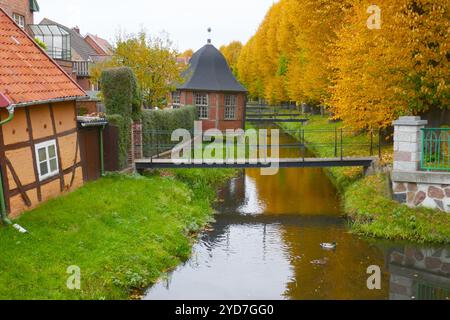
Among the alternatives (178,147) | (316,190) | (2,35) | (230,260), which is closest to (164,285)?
(230,260)

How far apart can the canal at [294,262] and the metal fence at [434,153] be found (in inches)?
96.9

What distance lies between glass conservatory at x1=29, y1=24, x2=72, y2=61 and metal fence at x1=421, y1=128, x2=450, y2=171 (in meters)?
22.5

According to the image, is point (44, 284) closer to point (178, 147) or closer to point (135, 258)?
point (135, 258)

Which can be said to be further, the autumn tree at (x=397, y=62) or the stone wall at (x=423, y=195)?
the autumn tree at (x=397, y=62)

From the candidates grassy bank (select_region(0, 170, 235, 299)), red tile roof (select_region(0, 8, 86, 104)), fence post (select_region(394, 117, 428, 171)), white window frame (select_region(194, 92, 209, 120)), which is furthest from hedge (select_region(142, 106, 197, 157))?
fence post (select_region(394, 117, 428, 171))

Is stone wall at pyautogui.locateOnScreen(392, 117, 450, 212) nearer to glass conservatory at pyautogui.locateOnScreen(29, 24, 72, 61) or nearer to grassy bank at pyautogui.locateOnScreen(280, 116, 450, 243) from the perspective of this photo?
grassy bank at pyautogui.locateOnScreen(280, 116, 450, 243)

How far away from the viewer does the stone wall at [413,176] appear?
13.7m

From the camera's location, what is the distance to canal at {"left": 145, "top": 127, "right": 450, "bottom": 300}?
10.1m

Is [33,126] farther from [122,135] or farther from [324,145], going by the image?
[324,145]

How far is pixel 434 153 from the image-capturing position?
1476 centimetres

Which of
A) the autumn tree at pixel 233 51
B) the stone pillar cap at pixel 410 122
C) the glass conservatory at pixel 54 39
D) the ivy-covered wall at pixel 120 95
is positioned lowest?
the stone pillar cap at pixel 410 122

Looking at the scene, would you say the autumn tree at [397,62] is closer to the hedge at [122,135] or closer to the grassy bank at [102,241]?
the grassy bank at [102,241]

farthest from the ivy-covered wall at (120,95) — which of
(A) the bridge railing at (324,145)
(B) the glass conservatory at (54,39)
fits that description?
(B) the glass conservatory at (54,39)

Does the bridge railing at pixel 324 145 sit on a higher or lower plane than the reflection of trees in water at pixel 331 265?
higher
